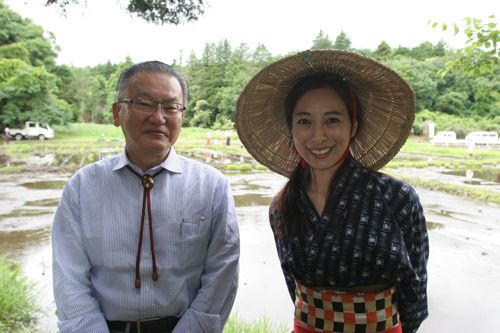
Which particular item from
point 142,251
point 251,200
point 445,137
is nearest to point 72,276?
point 142,251

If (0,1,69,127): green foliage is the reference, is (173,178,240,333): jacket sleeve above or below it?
below

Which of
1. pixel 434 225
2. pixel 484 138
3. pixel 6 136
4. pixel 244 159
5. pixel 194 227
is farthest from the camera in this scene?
pixel 484 138

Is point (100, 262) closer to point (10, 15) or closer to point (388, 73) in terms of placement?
point (388, 73)

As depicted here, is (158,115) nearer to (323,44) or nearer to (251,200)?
(251,200)

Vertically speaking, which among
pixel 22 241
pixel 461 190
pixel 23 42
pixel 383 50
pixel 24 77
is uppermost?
pixel 383 50

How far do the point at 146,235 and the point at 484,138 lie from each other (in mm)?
29452

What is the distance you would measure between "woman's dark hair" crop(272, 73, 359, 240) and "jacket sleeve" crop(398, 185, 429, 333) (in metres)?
0.37

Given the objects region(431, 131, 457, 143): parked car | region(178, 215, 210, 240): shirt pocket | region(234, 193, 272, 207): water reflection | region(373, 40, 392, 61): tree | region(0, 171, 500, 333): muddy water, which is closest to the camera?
region(178, 215, 210, 240): shirt pocket

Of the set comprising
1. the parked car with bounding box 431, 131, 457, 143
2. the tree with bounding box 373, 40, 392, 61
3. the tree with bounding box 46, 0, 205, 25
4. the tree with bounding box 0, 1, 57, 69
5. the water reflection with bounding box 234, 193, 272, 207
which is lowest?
the water reflection with bounding box 234, 193, 272, 207

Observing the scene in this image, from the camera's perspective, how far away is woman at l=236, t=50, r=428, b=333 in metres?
1.41

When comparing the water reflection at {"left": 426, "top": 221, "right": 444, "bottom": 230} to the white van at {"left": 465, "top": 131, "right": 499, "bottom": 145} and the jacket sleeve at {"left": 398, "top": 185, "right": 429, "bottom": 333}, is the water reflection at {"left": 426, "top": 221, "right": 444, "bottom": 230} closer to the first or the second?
the jacket sleeve at {"left": 398, "top": 185, "right": 429, "bottom": 333}

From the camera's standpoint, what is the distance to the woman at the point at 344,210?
1.41 m

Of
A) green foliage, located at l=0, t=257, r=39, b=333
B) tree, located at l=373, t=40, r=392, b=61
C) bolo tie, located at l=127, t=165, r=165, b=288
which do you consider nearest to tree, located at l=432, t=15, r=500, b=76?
bolo tie, located at l=127, t=165, r=165, b=288

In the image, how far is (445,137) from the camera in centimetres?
2755
